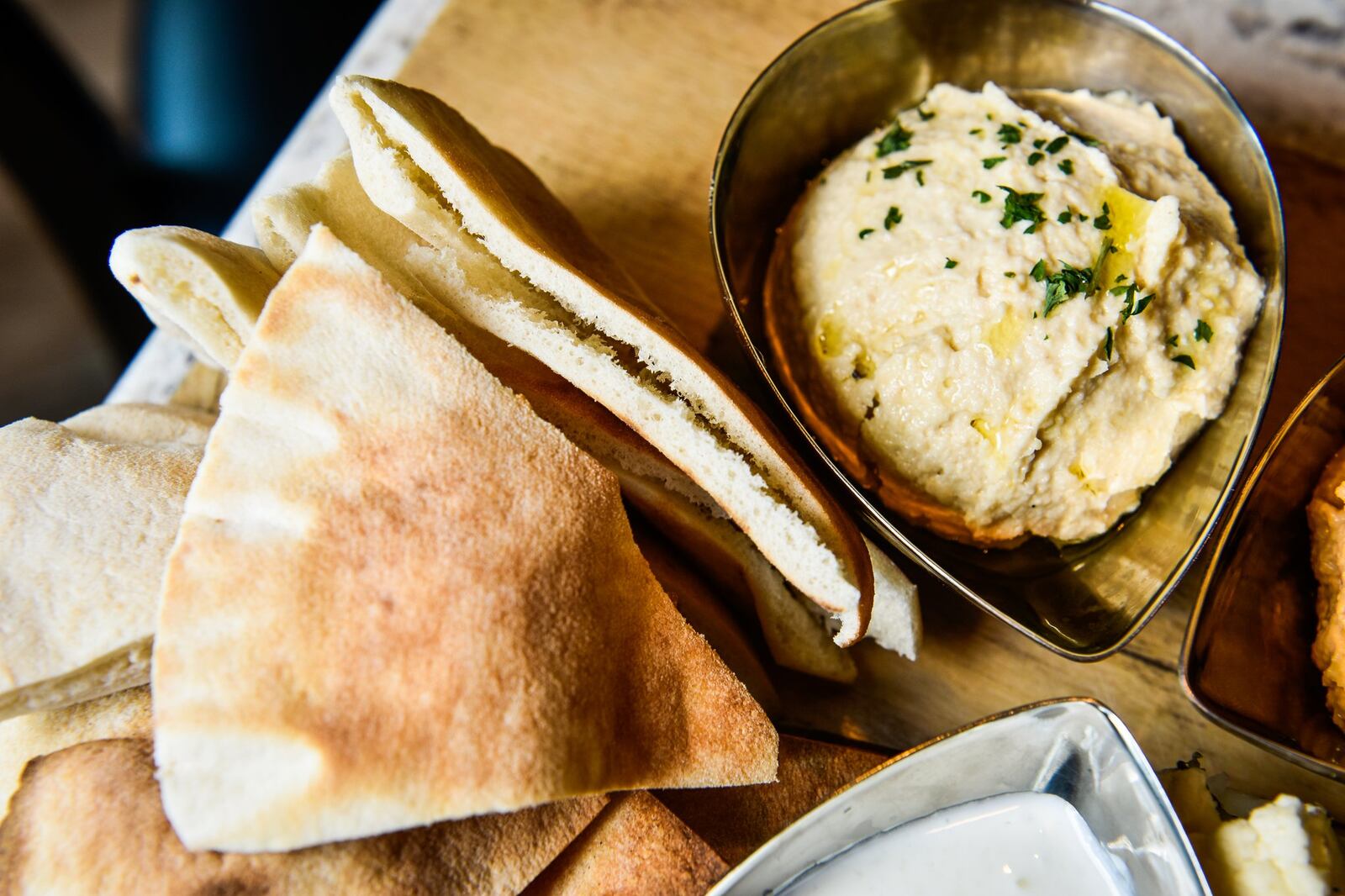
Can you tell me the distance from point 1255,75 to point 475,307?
176 cm

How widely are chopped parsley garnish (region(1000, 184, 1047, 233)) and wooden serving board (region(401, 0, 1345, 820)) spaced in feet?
1.94

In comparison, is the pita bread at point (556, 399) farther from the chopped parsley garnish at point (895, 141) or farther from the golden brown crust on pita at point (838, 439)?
the chopped parsley garnish at point (895, 141)

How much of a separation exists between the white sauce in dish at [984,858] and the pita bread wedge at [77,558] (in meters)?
0.95

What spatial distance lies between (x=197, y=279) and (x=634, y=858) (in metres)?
0.98

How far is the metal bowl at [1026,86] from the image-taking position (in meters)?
1.52

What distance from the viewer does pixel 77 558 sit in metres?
1.26

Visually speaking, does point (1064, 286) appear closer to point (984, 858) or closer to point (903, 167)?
point (903, 167)

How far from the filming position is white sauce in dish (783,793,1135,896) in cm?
135

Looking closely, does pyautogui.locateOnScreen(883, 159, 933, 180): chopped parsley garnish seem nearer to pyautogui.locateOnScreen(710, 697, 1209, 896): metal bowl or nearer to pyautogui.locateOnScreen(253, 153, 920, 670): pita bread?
pyautogui.locateOnScreen(253, 153, 920, 670): pita bread

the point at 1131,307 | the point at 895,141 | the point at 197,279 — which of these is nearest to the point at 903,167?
the point at 895,141

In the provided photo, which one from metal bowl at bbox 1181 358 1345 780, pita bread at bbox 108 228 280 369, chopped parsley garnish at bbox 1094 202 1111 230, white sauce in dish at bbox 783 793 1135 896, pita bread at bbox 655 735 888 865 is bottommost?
→ pita bread at bbox 655 735 888 865

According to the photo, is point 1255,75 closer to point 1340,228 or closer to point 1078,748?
point 1340,228

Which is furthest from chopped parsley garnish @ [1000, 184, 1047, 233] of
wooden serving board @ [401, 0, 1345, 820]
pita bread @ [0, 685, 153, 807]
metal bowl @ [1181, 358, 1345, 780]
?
pita bread @ [0, 685, 153, 807]

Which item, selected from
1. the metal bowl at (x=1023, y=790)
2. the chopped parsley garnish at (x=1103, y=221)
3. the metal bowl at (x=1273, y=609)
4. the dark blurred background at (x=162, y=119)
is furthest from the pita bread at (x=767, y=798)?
the dark blurred background at (x=162, y=119)
